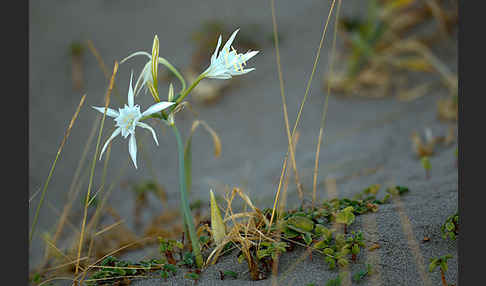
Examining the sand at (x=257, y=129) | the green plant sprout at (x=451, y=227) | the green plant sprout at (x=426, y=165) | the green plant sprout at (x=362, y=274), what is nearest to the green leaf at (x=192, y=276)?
the sand at (x=257, y=129)

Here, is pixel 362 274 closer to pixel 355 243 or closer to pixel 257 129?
pixel 355 243

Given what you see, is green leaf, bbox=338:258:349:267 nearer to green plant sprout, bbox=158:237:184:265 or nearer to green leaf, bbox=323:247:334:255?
green leaf, bbox=323:247:334:255

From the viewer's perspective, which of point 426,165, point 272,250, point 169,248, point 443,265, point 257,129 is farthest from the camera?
point 257,129

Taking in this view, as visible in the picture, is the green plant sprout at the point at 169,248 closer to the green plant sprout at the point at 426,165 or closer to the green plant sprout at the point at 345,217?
the green plant sprout at the point at 345,217

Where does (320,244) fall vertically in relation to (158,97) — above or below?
below

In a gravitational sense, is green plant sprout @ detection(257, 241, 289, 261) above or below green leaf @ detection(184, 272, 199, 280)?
above

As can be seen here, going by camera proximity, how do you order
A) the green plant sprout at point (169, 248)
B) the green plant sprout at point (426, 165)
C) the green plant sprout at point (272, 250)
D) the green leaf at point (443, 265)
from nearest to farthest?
the green leaf at point (443, 265)
the green plant sprout at point (272, 250)
the green plant sprout at point (169, 248)
the green plant sprout at point (426, 165)

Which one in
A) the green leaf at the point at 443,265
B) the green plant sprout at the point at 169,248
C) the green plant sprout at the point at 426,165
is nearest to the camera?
the green leaf at the point at 443,265

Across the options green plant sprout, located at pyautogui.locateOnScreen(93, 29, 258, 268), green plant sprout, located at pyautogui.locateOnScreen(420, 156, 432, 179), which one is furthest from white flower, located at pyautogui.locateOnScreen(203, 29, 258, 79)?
green plant sprout, located at pyautogui.locateOnScreen(420, 156, 432, 179)

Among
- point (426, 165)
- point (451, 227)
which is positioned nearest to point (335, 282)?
point (451, 227)
